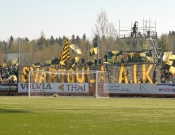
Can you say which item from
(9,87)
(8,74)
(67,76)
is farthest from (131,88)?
(8,74)

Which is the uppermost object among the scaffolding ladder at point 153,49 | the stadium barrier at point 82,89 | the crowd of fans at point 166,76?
the scaffolding ladder at point 153,49

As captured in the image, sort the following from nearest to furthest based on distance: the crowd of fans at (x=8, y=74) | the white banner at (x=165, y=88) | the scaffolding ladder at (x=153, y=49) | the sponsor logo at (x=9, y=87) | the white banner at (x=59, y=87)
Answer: the white banner at (x=165, y=88) < the white banner at (x=59, y=87) < the sponsor logo at (x=9, y=87) < the crowd of fans at (x=8, y=74) < the scaffolding ladder at (x=153, y=49)

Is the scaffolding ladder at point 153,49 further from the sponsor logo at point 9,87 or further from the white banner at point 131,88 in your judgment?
the sponsor logo at point 9,87

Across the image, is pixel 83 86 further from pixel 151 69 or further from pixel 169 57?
pixel 169 57

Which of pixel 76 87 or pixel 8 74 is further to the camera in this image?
pixel 8 74

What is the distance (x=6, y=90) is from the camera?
57094mm

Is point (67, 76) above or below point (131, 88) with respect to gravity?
above

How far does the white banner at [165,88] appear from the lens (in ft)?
166

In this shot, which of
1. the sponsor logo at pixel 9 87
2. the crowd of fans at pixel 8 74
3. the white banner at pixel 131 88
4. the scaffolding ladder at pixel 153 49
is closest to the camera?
the white banner at pixel 131 88

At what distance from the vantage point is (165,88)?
51.0 m

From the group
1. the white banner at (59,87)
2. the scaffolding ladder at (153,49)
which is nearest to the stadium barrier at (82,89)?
the white banner at (59,87)

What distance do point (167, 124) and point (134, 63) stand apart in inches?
1490

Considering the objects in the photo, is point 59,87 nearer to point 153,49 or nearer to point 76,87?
point 76,87

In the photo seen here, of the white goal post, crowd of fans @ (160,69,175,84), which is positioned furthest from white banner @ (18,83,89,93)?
crowd of fans @ (160,69,175,84)
